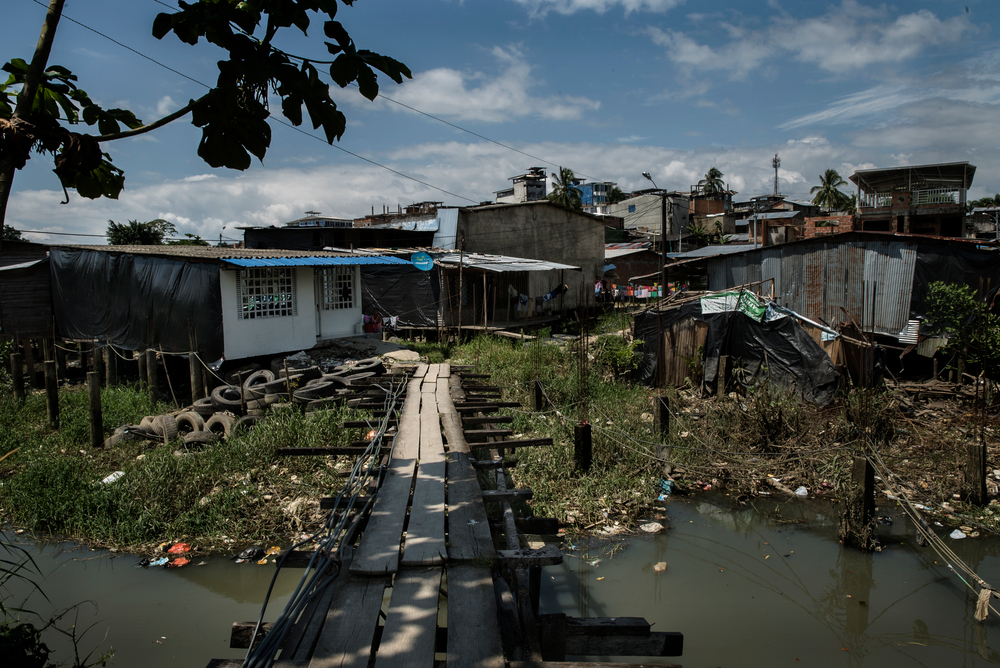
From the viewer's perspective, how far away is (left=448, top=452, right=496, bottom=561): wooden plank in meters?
3.15

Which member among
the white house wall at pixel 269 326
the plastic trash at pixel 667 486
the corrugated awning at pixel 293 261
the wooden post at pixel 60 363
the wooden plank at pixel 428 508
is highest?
→ the corrugated awning at pixel 293 261

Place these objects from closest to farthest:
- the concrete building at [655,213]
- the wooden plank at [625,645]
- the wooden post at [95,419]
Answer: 1. the wooden plank at [625,645]
2. the wooden post at [95,419]
3. the concrete building at [655,213]

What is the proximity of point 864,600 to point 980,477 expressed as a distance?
278cm

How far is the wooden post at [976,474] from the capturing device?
722 centimetres

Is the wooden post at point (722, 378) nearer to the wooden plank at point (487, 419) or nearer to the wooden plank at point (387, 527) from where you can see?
the wooden plank at point (487, 419)

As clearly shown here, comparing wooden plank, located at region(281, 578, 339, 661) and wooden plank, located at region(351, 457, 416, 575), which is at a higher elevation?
wooden plank, located at region(351, 457, 416, 575)

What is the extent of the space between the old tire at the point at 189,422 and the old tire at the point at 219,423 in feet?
0.53

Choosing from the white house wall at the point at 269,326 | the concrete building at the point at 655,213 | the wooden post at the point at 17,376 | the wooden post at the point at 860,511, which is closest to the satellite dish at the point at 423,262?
the white house wall at the point at 269,326

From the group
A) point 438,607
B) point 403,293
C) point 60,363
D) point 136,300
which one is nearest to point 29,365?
point 60,363

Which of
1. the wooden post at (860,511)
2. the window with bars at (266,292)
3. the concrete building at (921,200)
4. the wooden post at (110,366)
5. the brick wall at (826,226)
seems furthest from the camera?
the concrete building at (921,200)

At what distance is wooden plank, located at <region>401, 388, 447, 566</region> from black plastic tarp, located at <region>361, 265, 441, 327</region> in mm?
12866

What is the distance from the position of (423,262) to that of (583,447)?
36.7ft

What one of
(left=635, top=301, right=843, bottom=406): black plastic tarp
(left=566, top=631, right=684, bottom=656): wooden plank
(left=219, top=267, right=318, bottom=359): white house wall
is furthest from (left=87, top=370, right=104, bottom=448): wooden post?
(left=635, top=301, right=843, bottom=406): black plastic tarp

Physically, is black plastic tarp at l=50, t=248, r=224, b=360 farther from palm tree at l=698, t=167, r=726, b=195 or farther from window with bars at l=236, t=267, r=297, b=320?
palm tree at l=698, t=167, r=726, b=195
